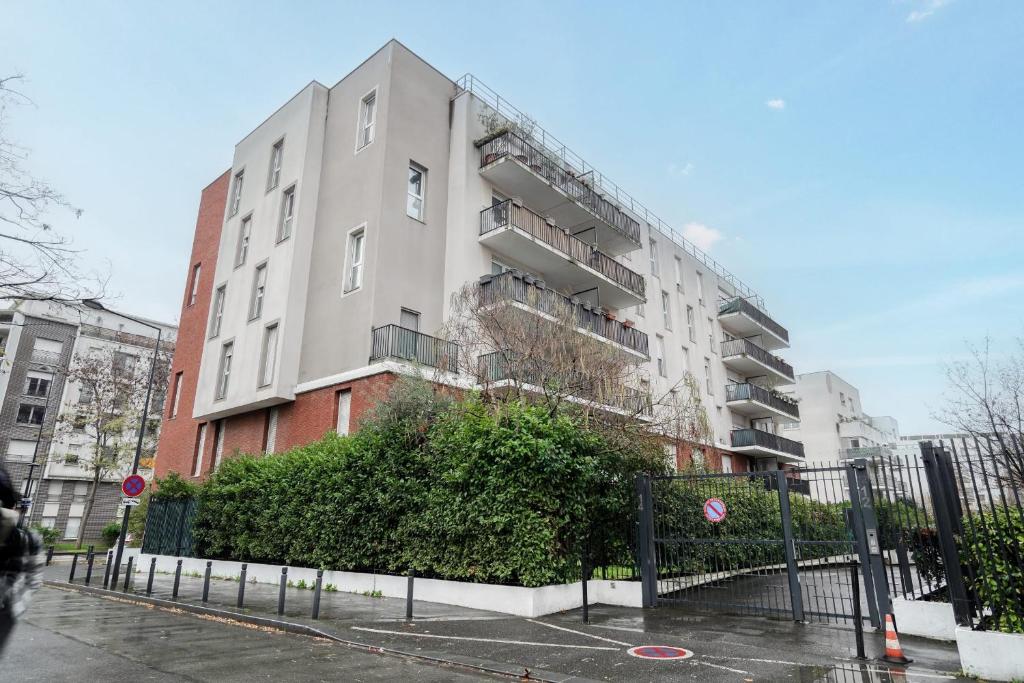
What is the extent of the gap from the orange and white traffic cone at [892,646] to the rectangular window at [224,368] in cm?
2122

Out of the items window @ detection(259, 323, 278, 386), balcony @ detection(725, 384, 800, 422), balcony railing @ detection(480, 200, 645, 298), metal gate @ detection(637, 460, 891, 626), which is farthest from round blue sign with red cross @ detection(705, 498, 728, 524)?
balcony @ detection(725, 384, 800, 422)

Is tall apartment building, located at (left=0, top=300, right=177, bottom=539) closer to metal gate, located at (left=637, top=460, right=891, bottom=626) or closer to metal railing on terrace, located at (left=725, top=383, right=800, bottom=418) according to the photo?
metal railing on terrace, located at (left=725, top=383, right=800, bottom=418)

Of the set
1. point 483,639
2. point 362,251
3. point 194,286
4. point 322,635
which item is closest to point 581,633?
point 483,639

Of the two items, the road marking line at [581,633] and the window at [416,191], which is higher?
the window at [416,191]

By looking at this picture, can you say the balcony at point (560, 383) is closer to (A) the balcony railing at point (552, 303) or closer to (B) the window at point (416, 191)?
(A) the balcony railing at point (552, 303)

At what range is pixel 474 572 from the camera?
36.7 feet

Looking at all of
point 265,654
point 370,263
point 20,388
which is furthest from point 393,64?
point 20,388

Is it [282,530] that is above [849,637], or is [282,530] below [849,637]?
above

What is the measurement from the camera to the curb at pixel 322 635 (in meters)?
6.52

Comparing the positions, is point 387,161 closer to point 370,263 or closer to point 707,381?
point 370,263

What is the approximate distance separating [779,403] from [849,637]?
30437mm

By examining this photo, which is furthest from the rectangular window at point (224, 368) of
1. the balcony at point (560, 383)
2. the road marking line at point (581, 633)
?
the road marking line at point (581, 633)

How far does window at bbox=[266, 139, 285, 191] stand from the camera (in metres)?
23.4

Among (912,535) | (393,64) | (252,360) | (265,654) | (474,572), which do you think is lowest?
(265,654)
